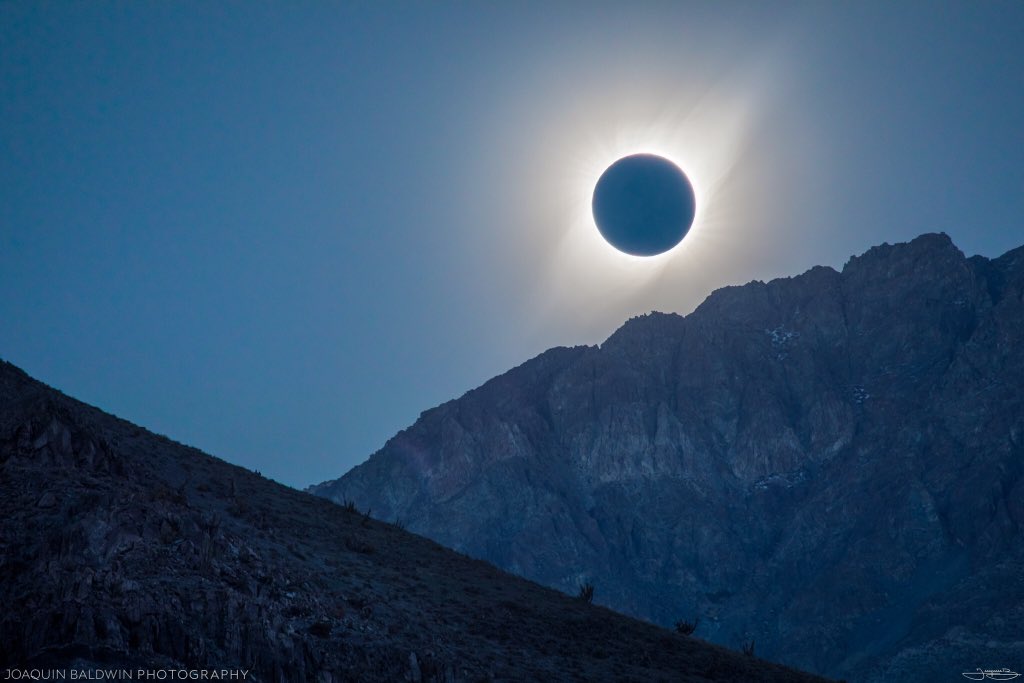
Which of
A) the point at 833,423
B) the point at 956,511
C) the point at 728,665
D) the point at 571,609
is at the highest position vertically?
the point at 833,423

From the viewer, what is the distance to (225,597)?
19391 millimetres

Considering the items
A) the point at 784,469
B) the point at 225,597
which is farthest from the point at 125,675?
the point at 784,469

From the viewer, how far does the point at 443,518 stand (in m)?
147

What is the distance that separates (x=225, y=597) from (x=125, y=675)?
3.72 metres

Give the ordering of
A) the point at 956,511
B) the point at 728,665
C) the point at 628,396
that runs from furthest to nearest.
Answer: the point at 628,396
the point at 956,511
the point at 728,665

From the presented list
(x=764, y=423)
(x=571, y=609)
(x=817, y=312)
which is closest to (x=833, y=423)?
(x=764, y=423)

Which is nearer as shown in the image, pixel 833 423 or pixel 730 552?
pixel 730 552

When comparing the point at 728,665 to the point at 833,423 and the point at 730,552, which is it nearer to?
the point at 730,552

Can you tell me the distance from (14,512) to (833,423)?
141m
